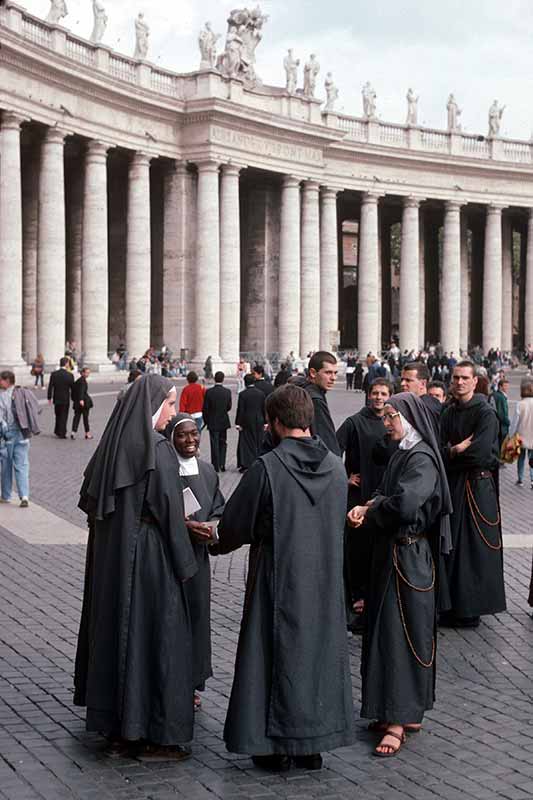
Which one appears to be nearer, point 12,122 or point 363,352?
point 12,122

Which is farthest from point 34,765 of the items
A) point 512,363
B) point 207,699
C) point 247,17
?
point 512,363

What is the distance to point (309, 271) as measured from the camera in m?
56.2

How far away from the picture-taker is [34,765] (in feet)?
22.5

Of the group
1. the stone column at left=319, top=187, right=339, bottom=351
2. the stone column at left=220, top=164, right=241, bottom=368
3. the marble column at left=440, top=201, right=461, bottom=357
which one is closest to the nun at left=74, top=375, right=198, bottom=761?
the stone column at left=220, top=164, right=241, bottom=368

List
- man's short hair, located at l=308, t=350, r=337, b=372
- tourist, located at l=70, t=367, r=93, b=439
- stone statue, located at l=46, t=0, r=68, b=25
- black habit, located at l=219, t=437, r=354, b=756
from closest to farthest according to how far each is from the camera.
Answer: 1. black habit, located at l=219, t=437, r=354, b=756
2. man's short hair, located at l=308, t=350, r=337, b=372
3. tourist, located at l=70, t=367, r=93, b=439
4. stone statue, located at l=46, t=0, r=68, b=25

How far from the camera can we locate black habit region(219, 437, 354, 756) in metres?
6.52

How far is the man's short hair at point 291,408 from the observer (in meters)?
6.68

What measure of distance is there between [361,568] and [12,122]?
32992mm

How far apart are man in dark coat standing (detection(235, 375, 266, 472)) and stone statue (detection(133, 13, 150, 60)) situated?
3183 centimetres

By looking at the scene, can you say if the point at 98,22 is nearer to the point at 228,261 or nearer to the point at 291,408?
the point at 228,261

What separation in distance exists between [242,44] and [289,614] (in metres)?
50.4

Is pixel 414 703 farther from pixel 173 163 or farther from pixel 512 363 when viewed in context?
pixel 512 363

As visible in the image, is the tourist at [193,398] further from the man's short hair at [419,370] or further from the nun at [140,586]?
the nun at [140,586]

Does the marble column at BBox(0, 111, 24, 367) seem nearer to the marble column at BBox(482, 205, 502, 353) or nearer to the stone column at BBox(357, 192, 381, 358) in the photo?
the stone column at BBox(357, 192, 381, 358)
